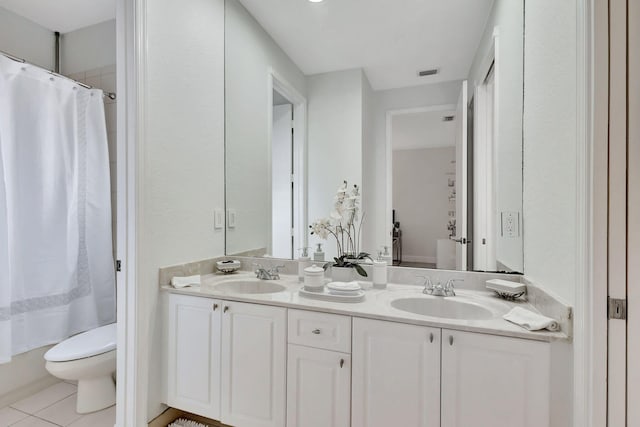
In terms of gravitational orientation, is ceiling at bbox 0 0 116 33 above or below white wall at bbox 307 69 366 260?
above

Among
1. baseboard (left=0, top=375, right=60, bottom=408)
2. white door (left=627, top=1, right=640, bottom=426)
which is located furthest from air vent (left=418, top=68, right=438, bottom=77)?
baseboard (left=0, top=375, right=60, bottom=408)

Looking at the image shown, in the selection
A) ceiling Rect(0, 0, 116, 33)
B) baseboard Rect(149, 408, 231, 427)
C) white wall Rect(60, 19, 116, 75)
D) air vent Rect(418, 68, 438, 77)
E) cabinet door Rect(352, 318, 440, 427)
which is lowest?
baseboard Rect(149, 408, 231, 427)

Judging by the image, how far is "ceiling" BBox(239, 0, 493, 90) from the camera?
171 cm

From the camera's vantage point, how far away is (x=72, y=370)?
5.64ft

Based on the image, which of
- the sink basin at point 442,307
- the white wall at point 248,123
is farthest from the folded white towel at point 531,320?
the white wall at point 248,123

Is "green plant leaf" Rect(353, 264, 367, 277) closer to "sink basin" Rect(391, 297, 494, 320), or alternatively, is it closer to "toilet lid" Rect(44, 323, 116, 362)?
"sink basin" Rect(391, 297, 494, 320)

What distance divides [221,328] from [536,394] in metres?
1.31

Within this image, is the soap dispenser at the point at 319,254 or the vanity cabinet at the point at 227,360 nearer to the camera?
the vanity cabinet at the point at 227,360

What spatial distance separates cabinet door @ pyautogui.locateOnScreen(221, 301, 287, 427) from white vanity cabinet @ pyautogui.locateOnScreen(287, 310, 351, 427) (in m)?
0.06

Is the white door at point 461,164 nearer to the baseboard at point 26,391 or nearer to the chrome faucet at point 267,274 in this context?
the chrome faucet at point 267,274

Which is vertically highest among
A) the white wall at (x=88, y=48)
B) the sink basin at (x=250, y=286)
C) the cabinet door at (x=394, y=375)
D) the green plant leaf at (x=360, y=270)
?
the white wall at (x=88, y=48)

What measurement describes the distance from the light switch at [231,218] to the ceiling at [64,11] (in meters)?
1.70

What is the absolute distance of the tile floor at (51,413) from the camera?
5.71 feet

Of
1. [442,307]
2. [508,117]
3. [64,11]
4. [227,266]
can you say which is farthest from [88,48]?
[442,307]
